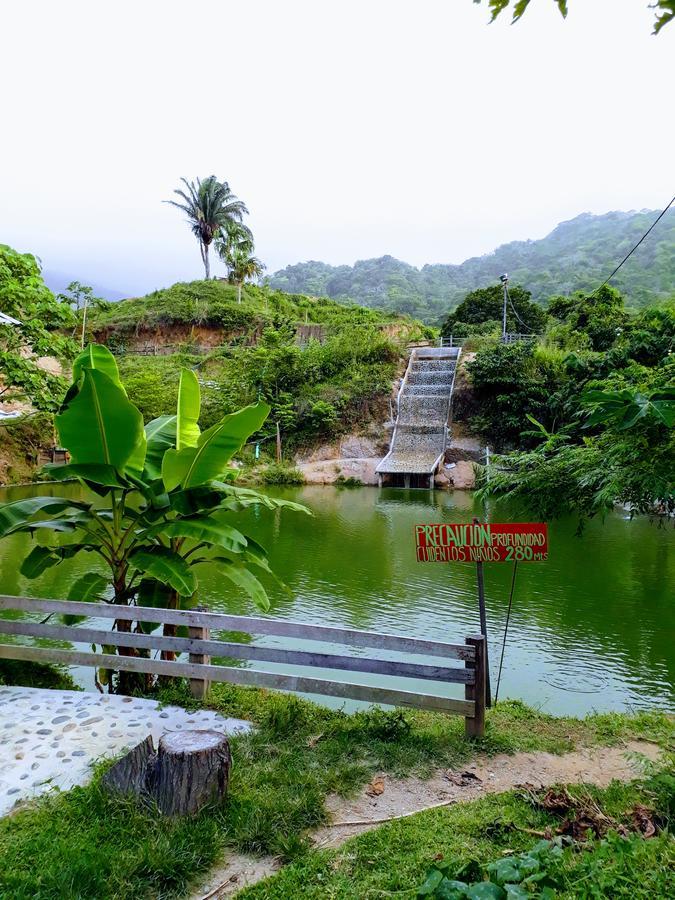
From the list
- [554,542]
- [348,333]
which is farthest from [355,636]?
[348,333]

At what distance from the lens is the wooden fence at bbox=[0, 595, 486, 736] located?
3.10m

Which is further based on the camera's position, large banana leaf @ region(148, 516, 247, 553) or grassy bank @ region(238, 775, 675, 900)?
large banana leaf @ region(148, 516, 247, 553)

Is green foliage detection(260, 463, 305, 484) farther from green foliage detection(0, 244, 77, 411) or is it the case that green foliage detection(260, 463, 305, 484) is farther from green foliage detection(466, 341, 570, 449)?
green foliage detection(0, 244, 77, 411)

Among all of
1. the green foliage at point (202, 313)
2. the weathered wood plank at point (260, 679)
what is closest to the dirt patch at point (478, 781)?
the weathered wood plank at point (260, 679)

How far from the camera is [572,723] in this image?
11.9 feet

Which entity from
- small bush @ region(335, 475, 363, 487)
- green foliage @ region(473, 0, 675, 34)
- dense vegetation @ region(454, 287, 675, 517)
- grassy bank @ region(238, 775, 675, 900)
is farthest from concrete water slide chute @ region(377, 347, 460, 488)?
green foliage @ region(473, 0, 675, 34)

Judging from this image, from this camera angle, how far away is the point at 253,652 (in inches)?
127

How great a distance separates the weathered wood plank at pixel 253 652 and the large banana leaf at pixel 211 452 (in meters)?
0.97

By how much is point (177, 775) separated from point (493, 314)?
30.6m

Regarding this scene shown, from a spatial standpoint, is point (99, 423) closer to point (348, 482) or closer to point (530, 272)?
point (348, 482)

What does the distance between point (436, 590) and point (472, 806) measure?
16.8 feet

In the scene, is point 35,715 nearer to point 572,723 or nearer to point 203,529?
point 203,529

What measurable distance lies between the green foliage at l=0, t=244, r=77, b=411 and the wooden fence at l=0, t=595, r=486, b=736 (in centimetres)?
541

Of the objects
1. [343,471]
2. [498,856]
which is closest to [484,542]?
[498,856]
